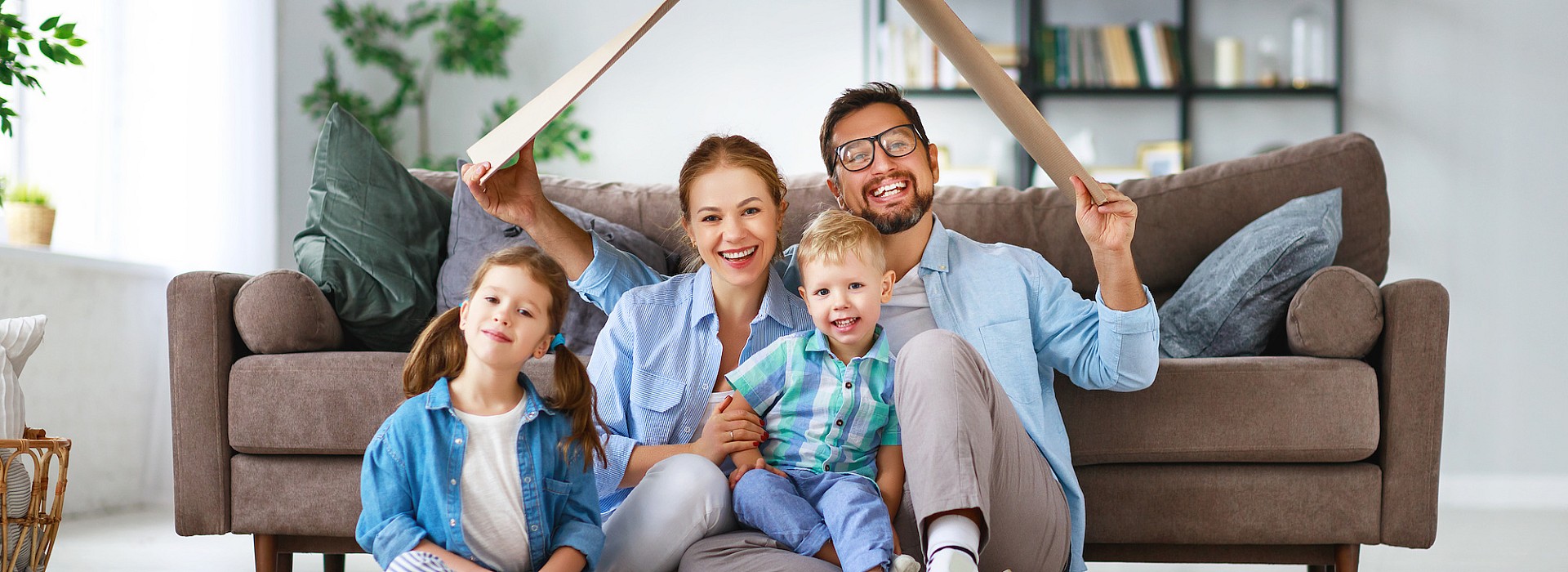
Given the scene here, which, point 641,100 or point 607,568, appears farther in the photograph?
point 641,100

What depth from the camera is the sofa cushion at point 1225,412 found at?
176cm

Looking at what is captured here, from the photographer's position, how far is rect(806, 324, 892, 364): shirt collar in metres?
1.48

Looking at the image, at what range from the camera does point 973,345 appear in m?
A: 1.59

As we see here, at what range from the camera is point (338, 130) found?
86.7 inches

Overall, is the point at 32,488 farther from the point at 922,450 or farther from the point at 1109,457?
the point at 1109,457

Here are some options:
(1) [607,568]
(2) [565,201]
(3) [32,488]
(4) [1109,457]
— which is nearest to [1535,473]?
(4) [1109,457]

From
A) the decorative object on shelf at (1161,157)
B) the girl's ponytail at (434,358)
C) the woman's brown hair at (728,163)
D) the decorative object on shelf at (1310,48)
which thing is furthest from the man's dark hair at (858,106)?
the decorative object on shelf at (1310,48)

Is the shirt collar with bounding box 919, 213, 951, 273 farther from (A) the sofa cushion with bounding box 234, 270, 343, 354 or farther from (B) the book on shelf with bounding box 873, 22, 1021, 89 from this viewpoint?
(B) the book on shelf with bounding box 873, 22, 1021, 89

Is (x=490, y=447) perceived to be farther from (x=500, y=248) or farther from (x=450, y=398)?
(x=500, y=248)

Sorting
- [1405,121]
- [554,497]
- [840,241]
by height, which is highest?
[1405,121]

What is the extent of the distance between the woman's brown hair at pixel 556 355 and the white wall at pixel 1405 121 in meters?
2.82

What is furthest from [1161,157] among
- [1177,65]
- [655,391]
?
[655,391]

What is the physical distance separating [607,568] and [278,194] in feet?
10.6

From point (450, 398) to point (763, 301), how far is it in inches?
18.8
